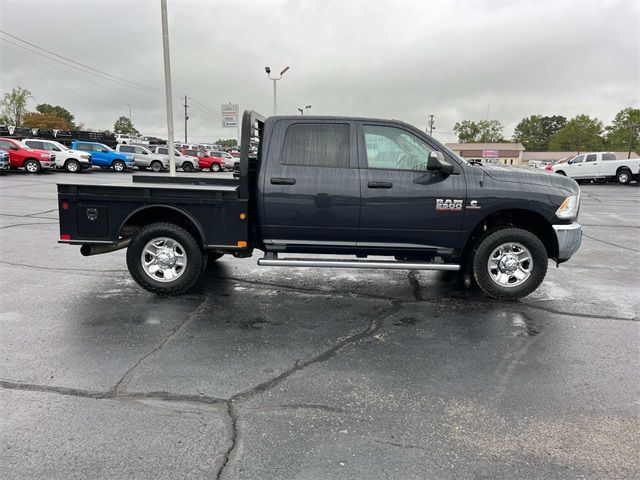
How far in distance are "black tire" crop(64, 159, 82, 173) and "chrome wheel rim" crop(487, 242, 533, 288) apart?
28105mm

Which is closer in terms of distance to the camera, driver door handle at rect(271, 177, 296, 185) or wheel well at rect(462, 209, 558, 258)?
driver door handle at rect(271, 177, 296, 185)

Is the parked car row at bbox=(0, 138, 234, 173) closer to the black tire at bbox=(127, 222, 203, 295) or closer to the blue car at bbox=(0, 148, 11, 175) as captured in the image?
the blue car at bbox=(0, 148, 11, 175)

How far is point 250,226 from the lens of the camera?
17.8 feet

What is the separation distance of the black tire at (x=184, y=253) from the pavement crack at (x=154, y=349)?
1.17ft

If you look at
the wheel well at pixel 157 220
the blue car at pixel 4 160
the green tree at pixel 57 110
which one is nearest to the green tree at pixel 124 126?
the green tree at pixel 57 110

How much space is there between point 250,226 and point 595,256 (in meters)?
6.32

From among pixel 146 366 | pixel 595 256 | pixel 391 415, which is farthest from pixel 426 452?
pixel 595 256

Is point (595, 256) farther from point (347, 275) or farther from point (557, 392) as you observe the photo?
point (557, 392)

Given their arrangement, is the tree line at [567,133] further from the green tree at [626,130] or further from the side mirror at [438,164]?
the side mirror at [438,164]

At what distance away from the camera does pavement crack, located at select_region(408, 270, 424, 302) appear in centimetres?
564

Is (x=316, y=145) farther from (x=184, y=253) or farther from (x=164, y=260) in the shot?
(x=164, y=260)

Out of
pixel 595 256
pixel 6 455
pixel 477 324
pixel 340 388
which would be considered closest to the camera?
pixel 6 455

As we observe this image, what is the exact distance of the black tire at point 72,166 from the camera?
27.4m

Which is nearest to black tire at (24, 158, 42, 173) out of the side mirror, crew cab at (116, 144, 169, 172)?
crew cab at (116, 144, 169, 172)
